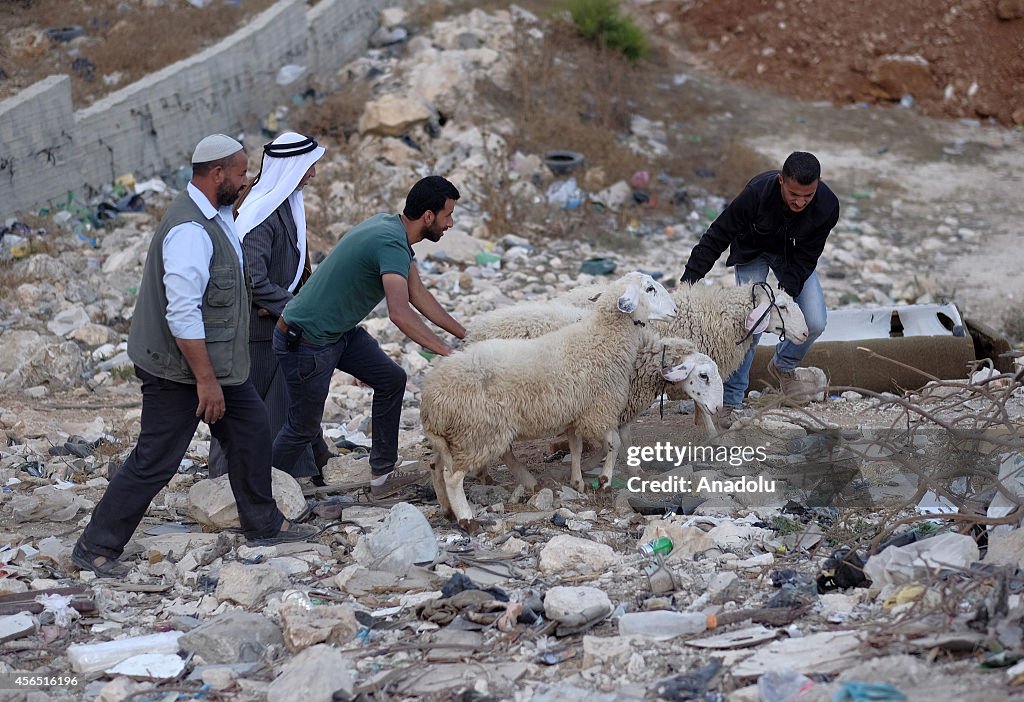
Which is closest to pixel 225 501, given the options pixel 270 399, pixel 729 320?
pixel 270 399

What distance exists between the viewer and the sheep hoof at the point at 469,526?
5012 mm

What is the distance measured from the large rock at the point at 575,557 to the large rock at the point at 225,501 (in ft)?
4.32

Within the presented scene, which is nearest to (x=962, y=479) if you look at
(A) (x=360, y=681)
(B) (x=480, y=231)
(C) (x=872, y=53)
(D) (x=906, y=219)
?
(A) (x=360, y=681)

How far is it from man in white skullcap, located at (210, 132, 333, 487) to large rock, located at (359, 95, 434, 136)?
22.7 ft

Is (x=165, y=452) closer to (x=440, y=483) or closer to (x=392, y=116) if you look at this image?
(x=440, y=483)

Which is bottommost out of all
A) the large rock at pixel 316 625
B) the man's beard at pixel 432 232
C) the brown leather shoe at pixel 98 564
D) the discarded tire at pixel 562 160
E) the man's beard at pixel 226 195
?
the discarded tire at pixel 562 160

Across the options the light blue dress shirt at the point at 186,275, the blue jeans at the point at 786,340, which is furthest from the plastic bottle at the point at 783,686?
the blue jeans at the point at 786,340

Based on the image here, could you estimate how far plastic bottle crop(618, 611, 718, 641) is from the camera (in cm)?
379

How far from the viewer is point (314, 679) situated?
3.48 metres

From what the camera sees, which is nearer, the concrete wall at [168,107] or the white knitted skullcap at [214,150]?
the white knitted skullcap at [214,150]

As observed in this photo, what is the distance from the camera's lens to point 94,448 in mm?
Answer: 6441

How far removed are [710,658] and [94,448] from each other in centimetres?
424

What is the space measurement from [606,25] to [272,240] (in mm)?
10618

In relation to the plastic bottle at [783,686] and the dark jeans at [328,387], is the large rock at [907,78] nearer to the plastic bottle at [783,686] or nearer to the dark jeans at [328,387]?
the dark jeans at [328,387]
